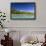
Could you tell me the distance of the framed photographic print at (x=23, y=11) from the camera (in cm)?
544

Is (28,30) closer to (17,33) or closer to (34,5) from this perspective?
(17,33)

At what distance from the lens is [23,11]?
5.48 metres

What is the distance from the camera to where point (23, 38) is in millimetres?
5246

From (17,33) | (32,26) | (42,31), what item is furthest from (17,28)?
(42,31)

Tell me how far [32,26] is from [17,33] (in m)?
0.56

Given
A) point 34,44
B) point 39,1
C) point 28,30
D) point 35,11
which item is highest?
point 39,1

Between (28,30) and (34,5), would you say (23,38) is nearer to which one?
(28,30)

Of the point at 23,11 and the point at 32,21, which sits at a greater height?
the point at 23,11

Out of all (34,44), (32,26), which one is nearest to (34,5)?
(32,26)

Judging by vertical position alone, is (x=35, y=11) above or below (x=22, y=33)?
above

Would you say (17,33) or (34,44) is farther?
(17,33)

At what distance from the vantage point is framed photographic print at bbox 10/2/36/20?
17.9 ft

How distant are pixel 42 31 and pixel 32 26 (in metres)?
0.38

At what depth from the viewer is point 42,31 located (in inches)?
214
